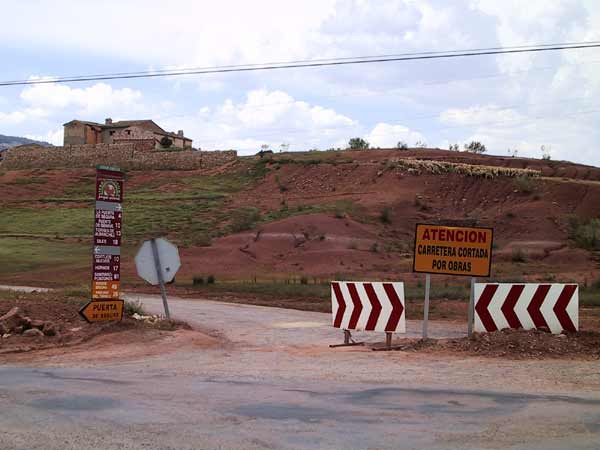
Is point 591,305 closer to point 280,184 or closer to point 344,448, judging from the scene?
point 344,448

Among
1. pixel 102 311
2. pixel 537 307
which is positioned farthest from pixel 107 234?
pixel 537 307

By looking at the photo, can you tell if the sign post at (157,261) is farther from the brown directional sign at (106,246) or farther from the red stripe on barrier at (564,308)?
the red stripe on barrier at (564,308)

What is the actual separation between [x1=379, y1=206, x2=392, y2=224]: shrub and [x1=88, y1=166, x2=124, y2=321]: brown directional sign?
3619cm

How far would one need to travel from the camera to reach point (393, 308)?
50.2 feet

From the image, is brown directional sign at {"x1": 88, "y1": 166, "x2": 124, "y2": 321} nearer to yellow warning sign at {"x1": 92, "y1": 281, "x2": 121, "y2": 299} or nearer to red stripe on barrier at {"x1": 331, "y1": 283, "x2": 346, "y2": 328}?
yellow warning sign at {"x1": 92, "y1": 281, "x2": 121, "y2": 299}

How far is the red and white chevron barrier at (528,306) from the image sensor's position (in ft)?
48.3

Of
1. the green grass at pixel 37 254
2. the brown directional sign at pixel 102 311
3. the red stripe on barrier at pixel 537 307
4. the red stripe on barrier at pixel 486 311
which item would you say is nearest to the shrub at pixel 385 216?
the green grass at pixel 37 254

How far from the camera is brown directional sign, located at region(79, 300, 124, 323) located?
57.6 ft

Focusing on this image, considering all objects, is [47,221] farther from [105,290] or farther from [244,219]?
[105,290]

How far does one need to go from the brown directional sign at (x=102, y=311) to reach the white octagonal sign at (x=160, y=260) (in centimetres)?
95

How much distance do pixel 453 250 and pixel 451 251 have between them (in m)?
0.04

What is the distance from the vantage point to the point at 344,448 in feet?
24.9

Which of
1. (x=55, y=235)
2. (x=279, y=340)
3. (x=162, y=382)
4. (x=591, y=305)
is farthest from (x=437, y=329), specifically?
(x=55, y=235)

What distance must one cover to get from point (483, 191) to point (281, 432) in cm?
5210
